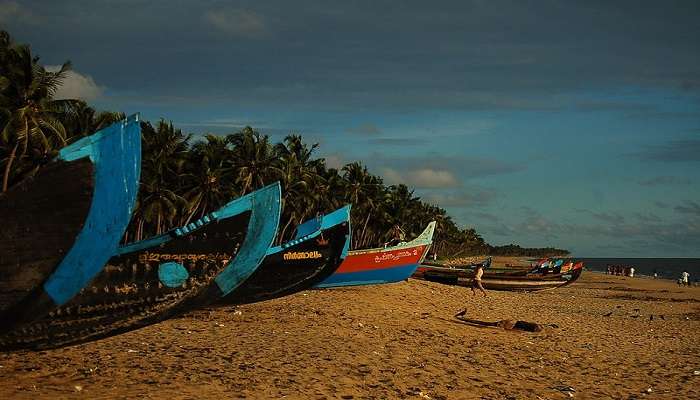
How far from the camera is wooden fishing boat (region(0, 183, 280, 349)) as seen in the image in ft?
29.1

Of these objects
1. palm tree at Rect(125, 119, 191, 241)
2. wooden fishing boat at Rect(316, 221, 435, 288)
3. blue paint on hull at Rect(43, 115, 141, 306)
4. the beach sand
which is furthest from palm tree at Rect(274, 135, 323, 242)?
blue paint on hull at Rect(43, 115, 141, 306)

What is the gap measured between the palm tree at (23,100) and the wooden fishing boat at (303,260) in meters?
12.2

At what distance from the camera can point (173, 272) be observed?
10266mm

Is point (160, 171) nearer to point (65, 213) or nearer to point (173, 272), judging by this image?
point (173, 272)

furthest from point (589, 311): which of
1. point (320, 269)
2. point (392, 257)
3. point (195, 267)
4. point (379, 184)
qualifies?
point (379, 184)

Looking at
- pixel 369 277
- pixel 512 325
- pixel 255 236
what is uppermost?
pixel 255 236

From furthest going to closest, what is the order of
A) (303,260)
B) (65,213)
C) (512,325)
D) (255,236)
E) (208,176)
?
(208,176)
(303,260)
(512,325)
(255,236)
(65,213)

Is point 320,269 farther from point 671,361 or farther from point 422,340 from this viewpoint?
point 671,361

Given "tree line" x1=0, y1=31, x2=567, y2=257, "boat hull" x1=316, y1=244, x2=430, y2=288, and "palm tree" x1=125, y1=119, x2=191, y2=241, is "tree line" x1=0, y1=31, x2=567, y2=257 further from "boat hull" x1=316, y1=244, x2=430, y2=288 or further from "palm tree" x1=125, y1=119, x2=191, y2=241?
"boat hull" x1=316, y1=244, x2=430, y2=288

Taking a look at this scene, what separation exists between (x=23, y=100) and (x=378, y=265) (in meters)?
15.8

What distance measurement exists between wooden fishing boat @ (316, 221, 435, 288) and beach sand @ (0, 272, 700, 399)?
4.48 meters

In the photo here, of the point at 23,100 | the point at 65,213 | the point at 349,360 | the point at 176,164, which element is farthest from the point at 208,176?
the point at 65,213

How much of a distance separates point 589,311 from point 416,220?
2561 inches

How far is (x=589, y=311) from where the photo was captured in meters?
26.0
